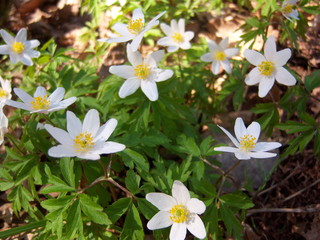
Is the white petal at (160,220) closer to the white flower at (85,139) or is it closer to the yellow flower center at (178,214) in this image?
the yellow flower center at (178,214)

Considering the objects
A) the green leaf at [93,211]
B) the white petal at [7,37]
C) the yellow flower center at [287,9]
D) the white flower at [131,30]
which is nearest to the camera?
the green leaf at [93,211]

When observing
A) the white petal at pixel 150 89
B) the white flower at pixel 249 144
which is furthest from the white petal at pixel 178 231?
the white petal at pixel 150 89

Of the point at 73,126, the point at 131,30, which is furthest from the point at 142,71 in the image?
the point at 73,126

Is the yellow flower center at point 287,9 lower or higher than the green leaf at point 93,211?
higher

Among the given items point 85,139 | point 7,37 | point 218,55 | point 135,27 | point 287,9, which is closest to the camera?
point 85,139

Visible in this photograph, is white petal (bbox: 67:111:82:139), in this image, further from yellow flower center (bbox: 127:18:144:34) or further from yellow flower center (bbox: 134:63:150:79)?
yellow flower center (bbox: 127:18:144:34)

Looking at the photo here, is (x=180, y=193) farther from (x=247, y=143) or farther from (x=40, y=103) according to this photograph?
(x=40, y=103)

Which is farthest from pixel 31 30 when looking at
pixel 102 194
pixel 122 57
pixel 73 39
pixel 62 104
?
pixel 102 194
